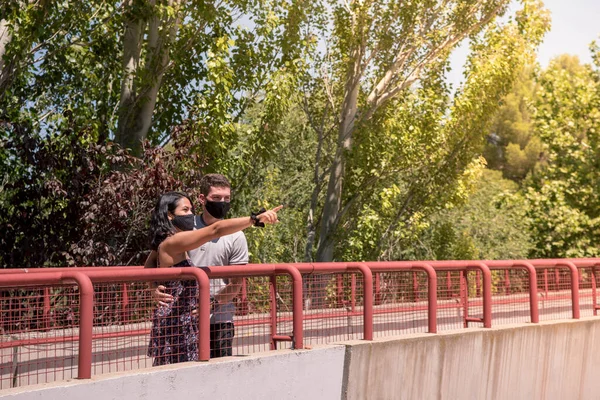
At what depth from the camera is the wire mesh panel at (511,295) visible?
11328mm

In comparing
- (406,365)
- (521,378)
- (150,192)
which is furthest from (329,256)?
(406,365)

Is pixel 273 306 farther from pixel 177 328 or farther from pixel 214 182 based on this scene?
pixel 214 182

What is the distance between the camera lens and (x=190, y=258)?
684 centimetres

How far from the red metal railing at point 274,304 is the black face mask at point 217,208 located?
18.2 inches

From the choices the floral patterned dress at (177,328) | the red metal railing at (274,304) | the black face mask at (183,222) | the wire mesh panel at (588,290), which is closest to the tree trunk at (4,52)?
the red metal railing at (274,304)

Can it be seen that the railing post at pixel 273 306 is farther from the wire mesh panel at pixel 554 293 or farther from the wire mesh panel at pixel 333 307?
the wire mesh panel at pixel 554 293

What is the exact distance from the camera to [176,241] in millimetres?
6188

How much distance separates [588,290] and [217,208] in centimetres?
802

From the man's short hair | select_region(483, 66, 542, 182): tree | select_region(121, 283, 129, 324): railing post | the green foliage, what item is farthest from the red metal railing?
select_region(483, 66, 542, 182): tree

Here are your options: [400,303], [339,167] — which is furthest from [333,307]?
[339,167]

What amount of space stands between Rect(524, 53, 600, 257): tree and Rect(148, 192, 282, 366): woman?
25.4 meters

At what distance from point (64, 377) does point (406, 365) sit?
3.49 meters

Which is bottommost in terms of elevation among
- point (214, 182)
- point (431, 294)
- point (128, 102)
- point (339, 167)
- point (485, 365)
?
point (485, 365)

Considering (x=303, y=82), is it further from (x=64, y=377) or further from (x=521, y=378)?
(x=64, y=377)
